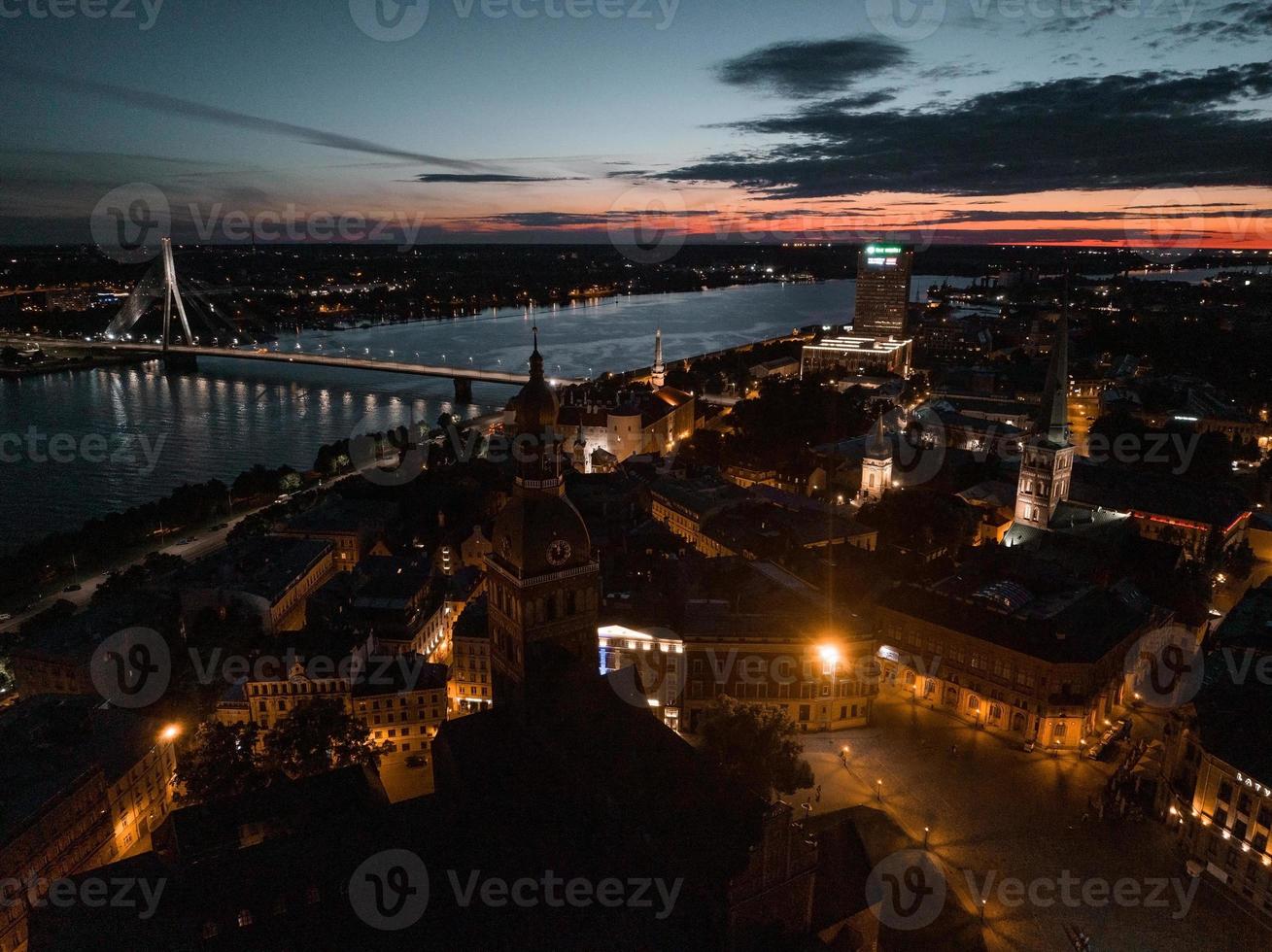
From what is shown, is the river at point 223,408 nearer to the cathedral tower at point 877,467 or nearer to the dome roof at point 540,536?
the dome roof at point 540,536

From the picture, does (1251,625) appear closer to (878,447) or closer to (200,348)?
(878,447)

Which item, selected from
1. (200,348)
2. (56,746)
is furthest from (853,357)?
(56,746)

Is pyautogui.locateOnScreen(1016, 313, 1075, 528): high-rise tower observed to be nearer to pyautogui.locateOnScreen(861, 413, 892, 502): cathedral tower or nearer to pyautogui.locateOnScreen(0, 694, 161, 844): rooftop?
pyautogui.locateOnScreen(861, 413, 892, 502): cathedral tower

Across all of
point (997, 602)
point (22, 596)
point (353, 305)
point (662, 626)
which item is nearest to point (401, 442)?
point (22, 596)

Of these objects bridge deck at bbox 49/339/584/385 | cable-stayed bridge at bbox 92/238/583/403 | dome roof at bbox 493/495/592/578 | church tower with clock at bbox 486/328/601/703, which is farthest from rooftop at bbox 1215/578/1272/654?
cable-stayed bridge at bbox 92/238/583/403

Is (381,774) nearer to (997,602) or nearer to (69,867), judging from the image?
(69,867)
